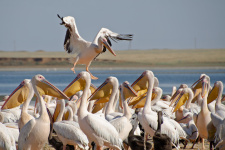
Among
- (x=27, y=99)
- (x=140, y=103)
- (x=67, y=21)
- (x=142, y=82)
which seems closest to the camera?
(x=27, y=99)

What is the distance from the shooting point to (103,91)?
6.30 m

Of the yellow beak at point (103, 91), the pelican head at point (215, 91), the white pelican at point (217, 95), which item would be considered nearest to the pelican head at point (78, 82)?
the yellow beak at point (103, 91)

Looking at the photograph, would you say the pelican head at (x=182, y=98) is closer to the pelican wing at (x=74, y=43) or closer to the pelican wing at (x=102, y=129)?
the pelican wing at (x=102, y=129)

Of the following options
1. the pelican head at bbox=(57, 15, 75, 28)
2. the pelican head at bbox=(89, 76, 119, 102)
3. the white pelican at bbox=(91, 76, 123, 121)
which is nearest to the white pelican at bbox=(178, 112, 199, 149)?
the white pelican at bbox=(91, 76, 123, 121)

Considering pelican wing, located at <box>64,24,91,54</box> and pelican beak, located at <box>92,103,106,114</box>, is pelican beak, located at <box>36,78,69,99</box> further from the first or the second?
pelican wing, located at <box>64,24,91,54</box>

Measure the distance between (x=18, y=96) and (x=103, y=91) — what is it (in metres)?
1.13

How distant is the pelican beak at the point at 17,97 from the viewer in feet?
19.3

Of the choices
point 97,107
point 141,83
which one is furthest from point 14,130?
point 97,107

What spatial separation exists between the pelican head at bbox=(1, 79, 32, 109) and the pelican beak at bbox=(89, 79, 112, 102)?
2.84 ft

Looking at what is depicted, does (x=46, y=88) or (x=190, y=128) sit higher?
(x=46, y=88)

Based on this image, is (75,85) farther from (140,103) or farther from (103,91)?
(140,103)

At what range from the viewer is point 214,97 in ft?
26.5

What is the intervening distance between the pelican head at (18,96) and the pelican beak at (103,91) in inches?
34.1

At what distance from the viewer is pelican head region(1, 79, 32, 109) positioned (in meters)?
5.90
